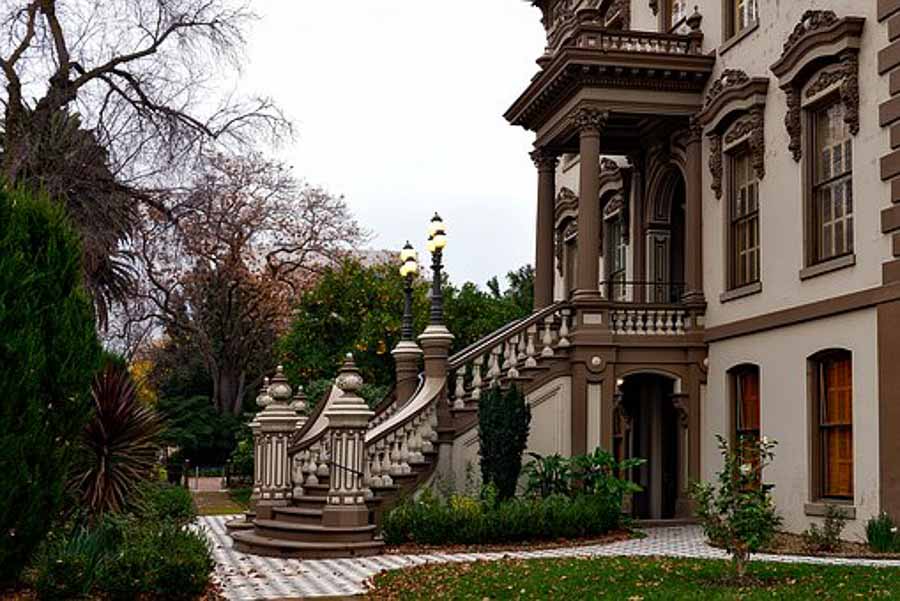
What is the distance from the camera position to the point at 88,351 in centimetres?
1126

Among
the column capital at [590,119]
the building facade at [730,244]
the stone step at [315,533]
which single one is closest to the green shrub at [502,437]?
the building facade at [730,244]

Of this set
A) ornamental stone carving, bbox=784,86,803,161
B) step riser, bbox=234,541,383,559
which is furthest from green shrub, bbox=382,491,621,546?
ornamental stone carving, bbox=784,86,803,161

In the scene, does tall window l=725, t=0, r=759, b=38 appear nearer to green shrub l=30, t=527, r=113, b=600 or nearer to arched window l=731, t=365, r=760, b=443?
arched window l=731, t=365, r=760, b=443

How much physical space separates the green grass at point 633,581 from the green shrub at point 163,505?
2.56 m

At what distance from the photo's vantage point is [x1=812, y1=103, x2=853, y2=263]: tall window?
16469 mm

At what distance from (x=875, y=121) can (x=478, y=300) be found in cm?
1595

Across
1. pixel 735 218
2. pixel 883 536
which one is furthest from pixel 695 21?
Answer: pixel 883 536

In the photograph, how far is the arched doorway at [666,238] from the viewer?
22859mm

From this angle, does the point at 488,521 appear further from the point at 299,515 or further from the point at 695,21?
the point at 695,21

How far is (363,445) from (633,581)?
19.4ft

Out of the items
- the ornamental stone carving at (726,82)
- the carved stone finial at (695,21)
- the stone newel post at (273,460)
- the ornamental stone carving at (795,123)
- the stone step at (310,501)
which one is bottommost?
the stone step at (310,501)

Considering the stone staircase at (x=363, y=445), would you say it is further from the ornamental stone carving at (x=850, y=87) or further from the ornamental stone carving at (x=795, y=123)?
the ornamental stone carving at (x=850, y=87)

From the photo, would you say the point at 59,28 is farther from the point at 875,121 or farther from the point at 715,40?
the point at 875,121

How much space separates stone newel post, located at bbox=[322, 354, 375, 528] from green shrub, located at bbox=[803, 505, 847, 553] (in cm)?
589
